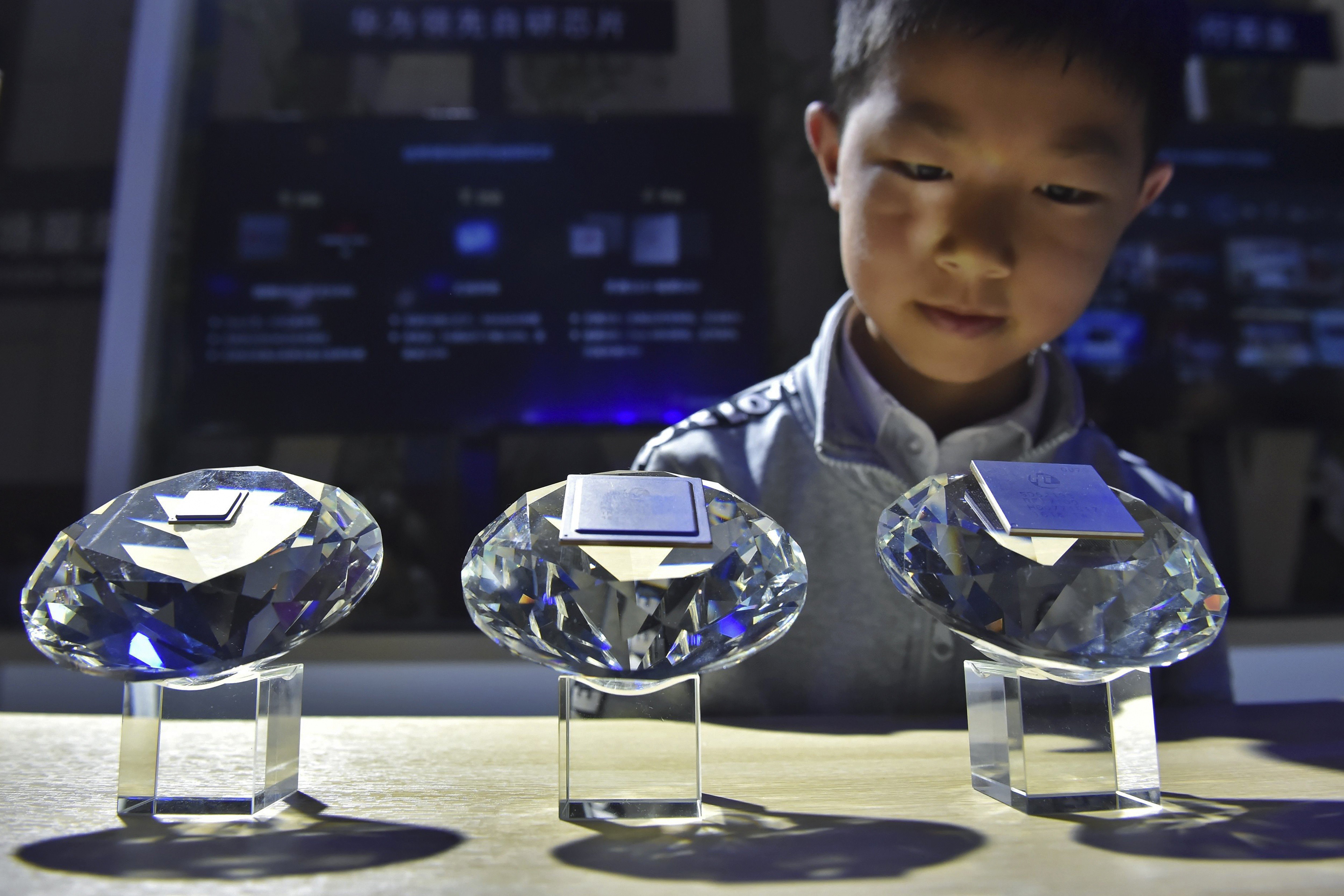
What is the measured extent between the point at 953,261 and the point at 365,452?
763mm

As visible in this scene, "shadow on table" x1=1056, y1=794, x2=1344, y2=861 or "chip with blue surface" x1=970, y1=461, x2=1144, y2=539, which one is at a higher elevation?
"chip with blue surface" x1=970, y1=461, x2=1144, y2=539

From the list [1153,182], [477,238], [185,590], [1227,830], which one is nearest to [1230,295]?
[1153,182]

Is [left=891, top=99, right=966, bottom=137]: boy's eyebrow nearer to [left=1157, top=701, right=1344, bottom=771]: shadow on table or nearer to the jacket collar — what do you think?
the jacket collar

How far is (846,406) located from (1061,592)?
1.11 feet

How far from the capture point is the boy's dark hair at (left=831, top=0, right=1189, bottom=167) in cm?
56

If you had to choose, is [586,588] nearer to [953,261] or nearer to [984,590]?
[984,590]

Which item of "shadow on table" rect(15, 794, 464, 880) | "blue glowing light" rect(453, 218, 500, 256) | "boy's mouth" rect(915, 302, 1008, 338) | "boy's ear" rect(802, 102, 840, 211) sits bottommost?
"shadow on table" rect(15, 794, 464, 880)

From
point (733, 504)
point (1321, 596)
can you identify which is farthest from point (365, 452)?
point (1321, 596)

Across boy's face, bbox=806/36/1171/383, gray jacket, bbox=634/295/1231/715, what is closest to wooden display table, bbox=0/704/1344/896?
gray jacket, bbox=634/295/1231/715

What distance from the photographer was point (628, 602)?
28cm

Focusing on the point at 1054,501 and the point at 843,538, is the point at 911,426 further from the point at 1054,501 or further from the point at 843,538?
the point at 1054,501

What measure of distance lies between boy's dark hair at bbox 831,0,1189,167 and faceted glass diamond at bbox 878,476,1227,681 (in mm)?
397

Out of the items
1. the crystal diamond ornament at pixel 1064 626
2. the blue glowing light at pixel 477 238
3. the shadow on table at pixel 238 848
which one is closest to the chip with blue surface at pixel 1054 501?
the crystal diamond ornament at pixel 1064 626

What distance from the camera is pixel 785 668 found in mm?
604
